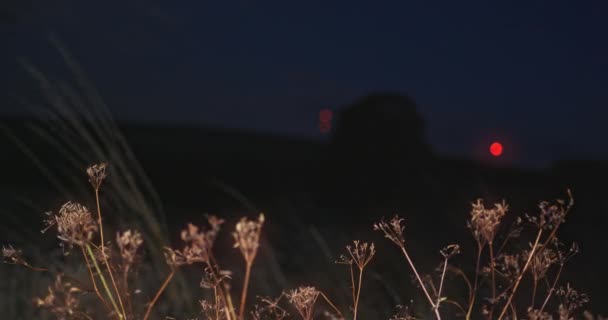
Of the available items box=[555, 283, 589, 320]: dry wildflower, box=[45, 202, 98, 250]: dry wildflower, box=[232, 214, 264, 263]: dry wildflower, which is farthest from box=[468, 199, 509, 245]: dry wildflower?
box=[45, 202, 98, 250]: dry wildflower

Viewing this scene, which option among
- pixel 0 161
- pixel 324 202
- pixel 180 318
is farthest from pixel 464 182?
pixel 0 161

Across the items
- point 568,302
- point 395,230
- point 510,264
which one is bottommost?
point 568,302

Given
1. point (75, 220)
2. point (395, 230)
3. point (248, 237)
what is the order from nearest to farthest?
point (248, 237) → point (75, 220) → point (395, 230)

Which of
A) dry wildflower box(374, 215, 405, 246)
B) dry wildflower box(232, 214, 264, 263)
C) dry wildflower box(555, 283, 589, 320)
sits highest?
dry wildflower box(232, 214, 264, 263)

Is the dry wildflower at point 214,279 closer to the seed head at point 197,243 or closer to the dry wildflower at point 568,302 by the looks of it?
the seed head at point 197,243

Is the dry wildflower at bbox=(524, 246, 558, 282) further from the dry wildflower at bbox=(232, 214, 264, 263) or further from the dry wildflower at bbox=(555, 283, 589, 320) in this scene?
the dry wildflower at bbox=(232, 214, 264, 263)

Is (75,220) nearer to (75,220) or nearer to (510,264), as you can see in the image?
(75,220)

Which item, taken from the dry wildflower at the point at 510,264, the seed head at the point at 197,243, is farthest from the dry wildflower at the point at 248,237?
the dry wildflower at the point at 510,264

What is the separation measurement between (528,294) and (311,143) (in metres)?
14.0

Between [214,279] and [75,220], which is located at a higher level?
[75,220]

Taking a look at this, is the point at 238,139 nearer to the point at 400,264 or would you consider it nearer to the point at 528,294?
the point at 400,264

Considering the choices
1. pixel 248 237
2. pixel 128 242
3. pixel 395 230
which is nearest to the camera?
pixel 248 237

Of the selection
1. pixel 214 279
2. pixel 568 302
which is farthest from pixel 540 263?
pixel 214 279

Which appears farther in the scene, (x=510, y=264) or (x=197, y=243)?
(x=510, y=264)
